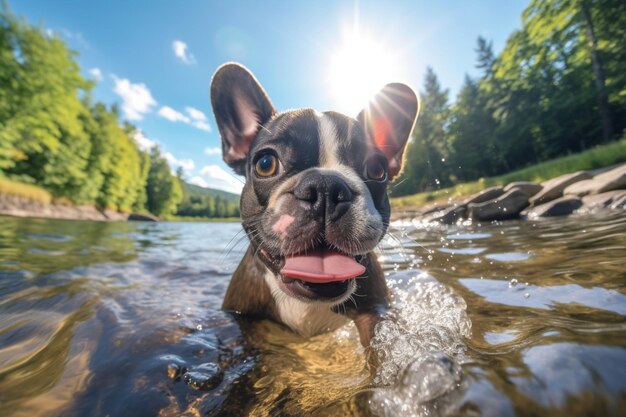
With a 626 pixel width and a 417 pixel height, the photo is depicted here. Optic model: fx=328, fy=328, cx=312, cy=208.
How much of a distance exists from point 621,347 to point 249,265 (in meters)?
2.96

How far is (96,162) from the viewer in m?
41.4

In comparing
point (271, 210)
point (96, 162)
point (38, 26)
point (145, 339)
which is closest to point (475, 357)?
point (271, 210)

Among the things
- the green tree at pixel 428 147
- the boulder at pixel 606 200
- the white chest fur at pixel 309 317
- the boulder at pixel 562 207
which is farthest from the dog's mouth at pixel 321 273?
the green tree at pixel 428 147

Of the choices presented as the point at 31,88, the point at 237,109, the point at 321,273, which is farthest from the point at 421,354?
the point at 31,88

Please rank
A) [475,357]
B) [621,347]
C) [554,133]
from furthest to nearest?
[554,133], [475,357], [621,347]

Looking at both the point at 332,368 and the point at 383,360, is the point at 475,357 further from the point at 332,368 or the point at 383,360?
the point at 332,368

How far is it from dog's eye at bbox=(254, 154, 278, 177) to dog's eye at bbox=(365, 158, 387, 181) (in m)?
0.89

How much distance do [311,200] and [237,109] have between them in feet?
6.40

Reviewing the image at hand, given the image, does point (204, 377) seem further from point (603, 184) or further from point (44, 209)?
point (44, 209)

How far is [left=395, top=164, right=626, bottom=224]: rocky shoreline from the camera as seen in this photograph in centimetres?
1048

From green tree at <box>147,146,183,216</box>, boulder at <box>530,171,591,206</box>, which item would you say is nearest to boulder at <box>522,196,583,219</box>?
boulder at <box>530,171,591,206</box>

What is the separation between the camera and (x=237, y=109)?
3.78 metres

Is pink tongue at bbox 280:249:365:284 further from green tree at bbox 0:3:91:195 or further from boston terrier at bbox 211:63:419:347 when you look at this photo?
green tree at bbox 0:3:91:195

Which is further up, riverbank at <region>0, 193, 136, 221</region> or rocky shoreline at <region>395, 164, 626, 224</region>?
riverbank at <region>0, 193, 136, 221</region>
